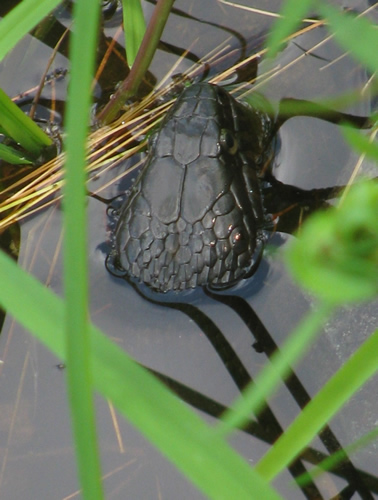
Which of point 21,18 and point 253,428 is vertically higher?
point 21,18

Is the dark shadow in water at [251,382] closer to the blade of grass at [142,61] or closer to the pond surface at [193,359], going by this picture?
the pond surface at [193,359]

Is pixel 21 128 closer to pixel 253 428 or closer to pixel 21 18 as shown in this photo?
pixel 21 18

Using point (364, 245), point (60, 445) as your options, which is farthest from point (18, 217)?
point (364, 245)

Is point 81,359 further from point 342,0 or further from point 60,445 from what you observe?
point 342,0

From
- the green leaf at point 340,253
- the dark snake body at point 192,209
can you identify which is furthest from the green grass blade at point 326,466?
the green leaf at point 340,253

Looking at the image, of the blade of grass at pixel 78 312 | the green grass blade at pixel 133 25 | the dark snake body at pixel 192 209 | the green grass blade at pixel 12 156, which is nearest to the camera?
the blade of grass at pixel 78 312

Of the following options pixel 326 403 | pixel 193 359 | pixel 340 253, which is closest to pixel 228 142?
pixel 193 359
